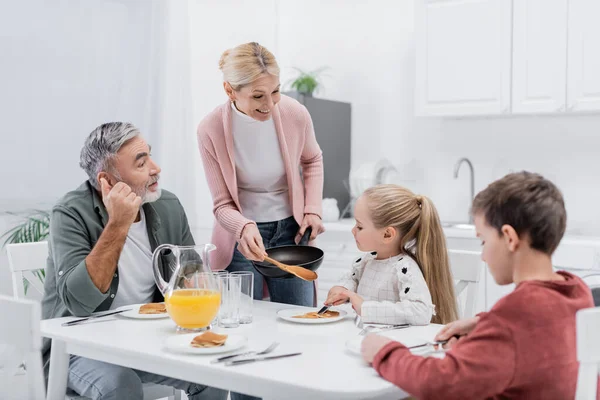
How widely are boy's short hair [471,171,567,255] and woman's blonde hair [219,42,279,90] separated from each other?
1104 mm

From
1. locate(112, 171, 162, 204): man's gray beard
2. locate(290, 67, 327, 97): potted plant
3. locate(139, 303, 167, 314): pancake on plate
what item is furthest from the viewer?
locate(290, 67, 327, 97): potted plant

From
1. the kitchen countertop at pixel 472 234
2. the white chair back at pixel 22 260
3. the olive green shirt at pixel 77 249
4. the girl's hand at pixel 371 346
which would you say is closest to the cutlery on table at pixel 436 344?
the girl's hand at pixel 371 346

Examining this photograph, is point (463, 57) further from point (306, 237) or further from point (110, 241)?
point (110, 241)

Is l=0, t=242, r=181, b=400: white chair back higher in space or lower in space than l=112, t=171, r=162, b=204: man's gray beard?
lower

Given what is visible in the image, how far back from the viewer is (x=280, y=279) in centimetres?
234

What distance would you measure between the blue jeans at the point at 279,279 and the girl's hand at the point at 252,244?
17 centimetres

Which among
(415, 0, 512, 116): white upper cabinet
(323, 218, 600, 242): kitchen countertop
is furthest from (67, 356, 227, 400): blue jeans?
(415, 0, 512, 116): white upper cabinet

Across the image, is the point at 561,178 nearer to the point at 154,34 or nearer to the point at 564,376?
the point at 154,34

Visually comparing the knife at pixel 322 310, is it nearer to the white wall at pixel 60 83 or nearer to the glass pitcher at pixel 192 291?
the glass pitcher at pixel 192 291

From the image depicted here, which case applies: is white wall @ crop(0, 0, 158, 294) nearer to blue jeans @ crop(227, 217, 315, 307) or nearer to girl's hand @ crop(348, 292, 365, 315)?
blue jeans @ crop(227, 217, 315, 307)

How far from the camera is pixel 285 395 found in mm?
1285

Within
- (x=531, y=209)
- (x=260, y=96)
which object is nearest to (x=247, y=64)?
(x=260, y=96)

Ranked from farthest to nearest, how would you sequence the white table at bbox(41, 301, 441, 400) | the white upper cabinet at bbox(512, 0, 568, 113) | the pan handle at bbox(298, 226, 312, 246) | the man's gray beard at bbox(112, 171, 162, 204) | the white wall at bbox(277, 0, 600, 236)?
1. the white wall at bbox(277, 0, 600, 236)
2. the white upper cabinet at bbox(512, 0, 568, 113)
3. the pan handle at bbox(298, 226, 312, 246)
4. the man's gray beard at bbox(112, 171, 162, 204)
5. the white table at bbox(41, 301, 441, 400)

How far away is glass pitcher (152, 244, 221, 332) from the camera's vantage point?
5.33 feet
